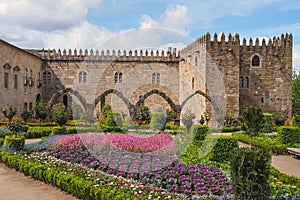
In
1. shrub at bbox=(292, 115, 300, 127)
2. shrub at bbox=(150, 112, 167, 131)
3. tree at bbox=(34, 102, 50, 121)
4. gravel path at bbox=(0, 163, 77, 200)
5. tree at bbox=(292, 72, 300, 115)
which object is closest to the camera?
gravel path at bbox=(0, 163, 77, 200)

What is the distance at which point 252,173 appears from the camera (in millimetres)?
5055

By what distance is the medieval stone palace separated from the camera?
20438 mm

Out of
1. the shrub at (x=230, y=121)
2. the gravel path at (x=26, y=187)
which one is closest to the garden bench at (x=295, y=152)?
the gravel path at (x=26, y=187)

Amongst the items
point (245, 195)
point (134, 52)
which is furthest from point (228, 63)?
point (245, 195)

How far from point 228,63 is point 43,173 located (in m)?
14.9

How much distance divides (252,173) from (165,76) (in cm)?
2262

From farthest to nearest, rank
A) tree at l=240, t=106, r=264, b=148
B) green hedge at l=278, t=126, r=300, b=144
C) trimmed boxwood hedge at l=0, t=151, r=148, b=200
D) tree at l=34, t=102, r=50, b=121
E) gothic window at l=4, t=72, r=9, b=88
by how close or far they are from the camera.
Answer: gothic window at l=4, t=72, r=9, b=88 → tree at l=34, t=102, r=50, b=121 → green hedge at l=278, t=126, r=300, b=144 → tree at l=240, t=106, r=264, b=148 → trimmed boxwood hedge at l=0, t=151, r=148, b=200

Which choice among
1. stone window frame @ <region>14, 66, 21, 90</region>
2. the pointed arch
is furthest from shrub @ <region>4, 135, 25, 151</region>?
the pointed arch

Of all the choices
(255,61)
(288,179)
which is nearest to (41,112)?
(255,61)

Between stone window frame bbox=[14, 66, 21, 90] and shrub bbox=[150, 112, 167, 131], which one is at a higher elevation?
stone window frame bbox=[14, 66, 21, 90]

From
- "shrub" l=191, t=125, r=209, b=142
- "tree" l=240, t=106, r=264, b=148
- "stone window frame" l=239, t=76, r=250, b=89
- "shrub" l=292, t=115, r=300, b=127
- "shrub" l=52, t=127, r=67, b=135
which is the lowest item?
"shrub" l=52, t=127, r=67, b=135

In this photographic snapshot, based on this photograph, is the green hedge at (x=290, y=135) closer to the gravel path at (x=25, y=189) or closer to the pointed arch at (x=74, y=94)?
the gravel path at (x=25, y=189)

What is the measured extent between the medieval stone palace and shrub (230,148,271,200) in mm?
14737

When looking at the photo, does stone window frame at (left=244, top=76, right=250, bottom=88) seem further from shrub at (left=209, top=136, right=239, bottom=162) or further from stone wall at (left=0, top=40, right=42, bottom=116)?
stone wall at (left=0, top=40, right=42, bottom=116)
